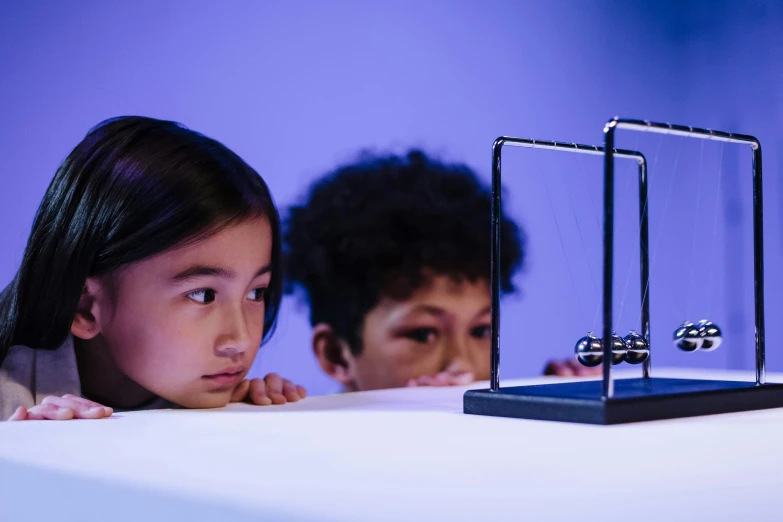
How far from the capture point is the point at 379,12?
1961 mm

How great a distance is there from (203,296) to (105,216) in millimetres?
188

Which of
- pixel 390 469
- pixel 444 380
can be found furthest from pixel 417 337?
pixel 390 469

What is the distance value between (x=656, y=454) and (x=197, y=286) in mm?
767

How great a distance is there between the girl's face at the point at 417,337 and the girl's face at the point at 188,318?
504 millimetres

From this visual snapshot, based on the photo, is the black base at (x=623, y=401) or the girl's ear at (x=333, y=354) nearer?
the black base at (x=623, y=401)

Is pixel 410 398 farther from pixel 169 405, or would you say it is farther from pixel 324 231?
pixel 324 231

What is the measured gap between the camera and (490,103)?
2.18 m

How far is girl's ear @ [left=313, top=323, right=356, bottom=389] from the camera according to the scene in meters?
1.90

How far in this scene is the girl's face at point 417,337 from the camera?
2012mm

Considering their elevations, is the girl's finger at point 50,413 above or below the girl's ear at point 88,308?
below

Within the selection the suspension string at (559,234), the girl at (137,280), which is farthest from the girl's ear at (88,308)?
the suspension string at (559,234)

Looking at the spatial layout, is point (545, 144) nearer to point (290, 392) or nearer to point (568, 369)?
point (290, 392)

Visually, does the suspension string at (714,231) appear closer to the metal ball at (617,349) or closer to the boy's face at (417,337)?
the boy's face at (417,337)

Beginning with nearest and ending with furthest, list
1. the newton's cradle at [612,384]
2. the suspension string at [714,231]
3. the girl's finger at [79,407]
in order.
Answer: the newton's cradle at [612,384] → the girl's finger at [79,407] → the suspension string at [714,231]
